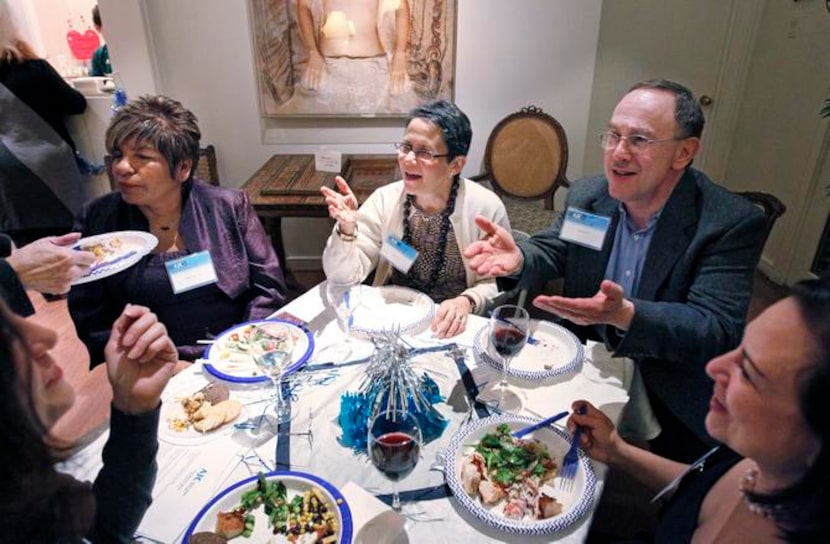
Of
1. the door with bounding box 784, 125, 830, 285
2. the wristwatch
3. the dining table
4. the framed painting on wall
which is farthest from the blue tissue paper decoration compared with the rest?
the door with bounding box 784, 125, 830, 285

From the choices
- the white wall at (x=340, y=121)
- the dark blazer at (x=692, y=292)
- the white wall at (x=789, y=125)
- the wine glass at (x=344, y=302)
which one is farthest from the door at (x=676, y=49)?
the wine glass at (x=344, y=302)

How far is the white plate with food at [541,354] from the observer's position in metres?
1.32

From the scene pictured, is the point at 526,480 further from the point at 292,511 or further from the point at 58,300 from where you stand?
the point at 58,300

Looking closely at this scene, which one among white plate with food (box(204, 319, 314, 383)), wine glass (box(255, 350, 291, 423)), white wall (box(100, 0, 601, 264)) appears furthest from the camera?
white wall (box(100, 0, 601, 264))

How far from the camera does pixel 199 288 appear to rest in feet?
5.92

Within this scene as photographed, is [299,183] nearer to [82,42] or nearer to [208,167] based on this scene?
[208,167]

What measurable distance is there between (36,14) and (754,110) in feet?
23.6

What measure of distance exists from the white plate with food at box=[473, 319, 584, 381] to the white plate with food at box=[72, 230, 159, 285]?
1100mm

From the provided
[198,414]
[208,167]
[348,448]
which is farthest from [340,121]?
[348,448]

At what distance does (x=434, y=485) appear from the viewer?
3.30 feet

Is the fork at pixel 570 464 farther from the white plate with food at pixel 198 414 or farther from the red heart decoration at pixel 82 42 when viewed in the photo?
the red heart decoration at pixel 82 42

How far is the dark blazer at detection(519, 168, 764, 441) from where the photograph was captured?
53.6 inches

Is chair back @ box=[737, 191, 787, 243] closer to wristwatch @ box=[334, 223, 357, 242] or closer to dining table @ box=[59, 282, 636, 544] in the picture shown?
dining table @ box=[59, 282, 636, 544]

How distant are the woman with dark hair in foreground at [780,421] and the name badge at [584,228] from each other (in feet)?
3.13
